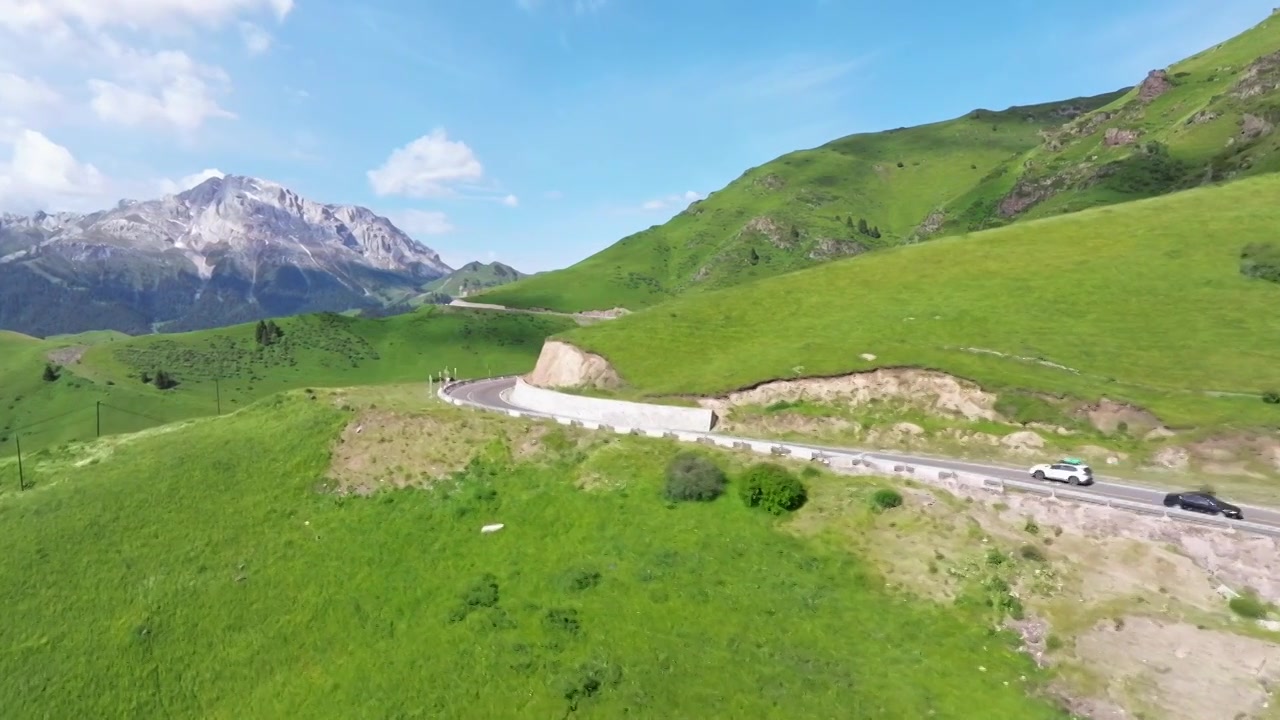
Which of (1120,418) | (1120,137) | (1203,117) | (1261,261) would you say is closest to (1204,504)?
(1120,418)

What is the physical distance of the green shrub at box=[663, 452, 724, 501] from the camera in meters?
44.7

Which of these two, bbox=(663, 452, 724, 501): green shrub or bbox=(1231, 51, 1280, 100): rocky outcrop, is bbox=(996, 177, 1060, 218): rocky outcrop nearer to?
bbox=(1231, 51, 1280, 100): rocky outcrop

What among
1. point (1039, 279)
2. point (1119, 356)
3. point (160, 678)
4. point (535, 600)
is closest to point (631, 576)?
point (535, 600)

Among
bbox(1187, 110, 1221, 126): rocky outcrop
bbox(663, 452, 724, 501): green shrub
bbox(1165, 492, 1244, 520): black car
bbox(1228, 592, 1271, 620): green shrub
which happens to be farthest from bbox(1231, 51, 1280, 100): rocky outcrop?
bbox(663, 452, 724, 501): green shrub

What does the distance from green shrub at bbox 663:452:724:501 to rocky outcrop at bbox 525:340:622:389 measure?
33.7 m

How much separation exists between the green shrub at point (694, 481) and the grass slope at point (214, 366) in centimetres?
12059

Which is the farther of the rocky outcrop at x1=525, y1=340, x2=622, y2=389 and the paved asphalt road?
the rocky outcrop at x1=525, y1=340, x2=622, y2=389

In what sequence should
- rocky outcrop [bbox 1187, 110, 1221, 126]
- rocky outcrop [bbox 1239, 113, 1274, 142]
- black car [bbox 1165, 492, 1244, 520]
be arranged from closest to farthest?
black car [bbox 1165, 492, 1244, 520]
rocky outcrop [bbox 1239, 113, 1274, 142]
rocky outcrop [bbox 1187, 110, 1221, 126]

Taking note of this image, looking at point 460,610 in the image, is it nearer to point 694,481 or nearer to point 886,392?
point 694,481

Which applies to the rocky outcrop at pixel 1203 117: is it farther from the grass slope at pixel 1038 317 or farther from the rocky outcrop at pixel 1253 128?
the grass slope at pixel 1038 317

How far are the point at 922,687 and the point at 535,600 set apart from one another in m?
19.9

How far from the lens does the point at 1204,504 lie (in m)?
39.3

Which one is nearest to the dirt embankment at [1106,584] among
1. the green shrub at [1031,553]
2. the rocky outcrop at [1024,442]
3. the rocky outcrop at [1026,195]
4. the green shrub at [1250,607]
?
the green shrub at [1031,553]

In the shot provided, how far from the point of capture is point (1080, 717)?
2900 centimetres
